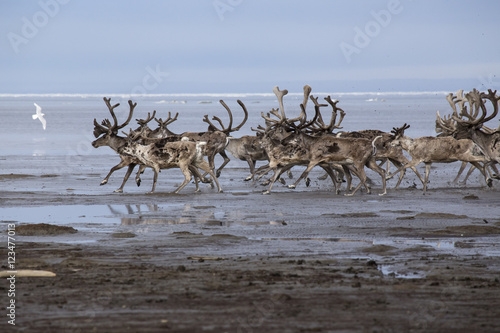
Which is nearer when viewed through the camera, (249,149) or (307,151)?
(307,151)

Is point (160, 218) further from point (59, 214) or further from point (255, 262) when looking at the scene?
point (255, 262)

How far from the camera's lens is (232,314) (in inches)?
272

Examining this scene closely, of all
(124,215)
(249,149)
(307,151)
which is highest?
(307,151)

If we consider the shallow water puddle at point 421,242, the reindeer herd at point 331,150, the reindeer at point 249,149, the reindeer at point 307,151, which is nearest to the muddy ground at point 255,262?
the shallow water puddle at point 421,242

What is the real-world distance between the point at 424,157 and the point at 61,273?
41.6 ft

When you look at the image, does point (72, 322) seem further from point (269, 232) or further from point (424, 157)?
point (424, 157)

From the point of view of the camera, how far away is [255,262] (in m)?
9.50

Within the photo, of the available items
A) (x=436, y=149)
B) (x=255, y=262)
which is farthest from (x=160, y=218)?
(x=436, y=149)

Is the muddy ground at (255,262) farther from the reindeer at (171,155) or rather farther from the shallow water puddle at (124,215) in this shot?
the reindeer at (171,155)

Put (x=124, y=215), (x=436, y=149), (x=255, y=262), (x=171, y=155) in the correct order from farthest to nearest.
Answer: (x=436, y=149) → (x=171, y=155) → (x=124, y=215) → (x=255, y=262)

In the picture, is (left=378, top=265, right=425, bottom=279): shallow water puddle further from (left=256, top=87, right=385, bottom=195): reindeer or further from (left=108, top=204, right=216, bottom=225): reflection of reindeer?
(left=256, top=87, right=385, bottom=195): reindeer

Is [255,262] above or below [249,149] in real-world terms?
above

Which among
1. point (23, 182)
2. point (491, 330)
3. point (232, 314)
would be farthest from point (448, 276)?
point (23, 182)

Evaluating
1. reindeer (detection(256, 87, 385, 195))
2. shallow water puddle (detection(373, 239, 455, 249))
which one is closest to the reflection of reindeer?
shallow water puddle (detection(373, 239, 455, 249))
